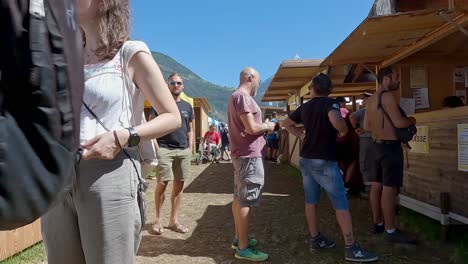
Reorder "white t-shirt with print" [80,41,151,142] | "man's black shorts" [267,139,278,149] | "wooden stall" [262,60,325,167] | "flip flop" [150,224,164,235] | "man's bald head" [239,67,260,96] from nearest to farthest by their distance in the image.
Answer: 1. "white t-shirt with print" [80,41,151,142]
2. "man's bald head" [239,67,260,96]
3. "flip flop" [150,224,164,235]
4. "wooden stall" [262,60,325,167]
5. "man's black shorts" [267,139,278,149]

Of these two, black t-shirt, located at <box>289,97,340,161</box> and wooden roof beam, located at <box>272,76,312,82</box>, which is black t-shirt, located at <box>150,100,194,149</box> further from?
wooden roof beam, located at <box>272,76,312,82</box>

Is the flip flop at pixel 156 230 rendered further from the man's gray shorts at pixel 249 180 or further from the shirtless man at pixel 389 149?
the shirtless man at pixel 389 149

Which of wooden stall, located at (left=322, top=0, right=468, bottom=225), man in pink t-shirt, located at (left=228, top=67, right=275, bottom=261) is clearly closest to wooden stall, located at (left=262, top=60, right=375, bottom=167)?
wooden stall, located at (left=322, top=0, right=468, bottom=225)

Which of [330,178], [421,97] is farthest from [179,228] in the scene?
[421,97]

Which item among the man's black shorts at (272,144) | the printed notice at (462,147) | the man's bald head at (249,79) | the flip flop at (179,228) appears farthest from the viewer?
the man's black shorts at (272,144)

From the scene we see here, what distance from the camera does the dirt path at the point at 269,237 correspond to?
405 centimetres

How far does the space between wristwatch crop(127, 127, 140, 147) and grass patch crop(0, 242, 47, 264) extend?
2912 millimetres

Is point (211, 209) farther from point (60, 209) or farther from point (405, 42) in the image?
point (60, 209)

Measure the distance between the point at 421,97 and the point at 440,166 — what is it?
5.85 feet

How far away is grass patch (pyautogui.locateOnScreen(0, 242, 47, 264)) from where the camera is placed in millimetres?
3764

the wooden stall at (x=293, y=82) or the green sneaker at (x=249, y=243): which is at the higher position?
the wooden stall at (x=293, y=82)

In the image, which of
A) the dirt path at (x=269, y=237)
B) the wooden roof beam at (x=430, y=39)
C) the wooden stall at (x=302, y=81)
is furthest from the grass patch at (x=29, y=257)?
the wooden stall at (x=302, y=81)

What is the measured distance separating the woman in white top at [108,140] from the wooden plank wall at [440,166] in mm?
3773

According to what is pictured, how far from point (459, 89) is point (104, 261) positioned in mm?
6210
